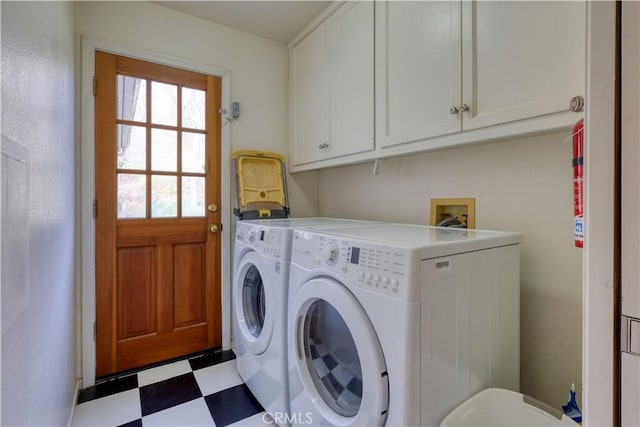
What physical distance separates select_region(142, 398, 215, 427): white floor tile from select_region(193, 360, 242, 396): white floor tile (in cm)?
12

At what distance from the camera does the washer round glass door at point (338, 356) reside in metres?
0.91

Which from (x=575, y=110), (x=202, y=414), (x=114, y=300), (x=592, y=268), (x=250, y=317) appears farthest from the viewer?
(x=114, y=300)

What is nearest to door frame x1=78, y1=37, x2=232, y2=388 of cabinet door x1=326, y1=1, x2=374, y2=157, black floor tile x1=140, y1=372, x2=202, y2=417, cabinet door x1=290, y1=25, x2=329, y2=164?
black floor tile x1=140, y1=372, x2=202, y2=417

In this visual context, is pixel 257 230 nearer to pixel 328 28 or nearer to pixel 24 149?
pixel 24 149

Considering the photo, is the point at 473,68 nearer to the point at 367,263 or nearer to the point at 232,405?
the point at 367,263

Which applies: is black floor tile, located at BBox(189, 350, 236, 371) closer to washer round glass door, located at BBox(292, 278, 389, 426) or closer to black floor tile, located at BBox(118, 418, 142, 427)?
black floor tile, located at BBox(118, 418, 142, 427)

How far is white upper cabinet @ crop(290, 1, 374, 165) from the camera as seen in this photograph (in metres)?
1.75

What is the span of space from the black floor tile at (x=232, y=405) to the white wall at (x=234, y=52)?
54.3 inches

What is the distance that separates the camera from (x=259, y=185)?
Result: 7.72ft

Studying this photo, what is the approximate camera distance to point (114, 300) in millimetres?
1921

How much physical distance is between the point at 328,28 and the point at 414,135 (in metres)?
1.11

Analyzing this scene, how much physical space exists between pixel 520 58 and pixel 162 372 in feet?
8.30

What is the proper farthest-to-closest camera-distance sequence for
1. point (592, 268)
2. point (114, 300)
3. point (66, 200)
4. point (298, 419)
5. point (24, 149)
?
point (114, 300) → point (66, 200) → point (298, 419) → point (24, 149) → point (592, 268)

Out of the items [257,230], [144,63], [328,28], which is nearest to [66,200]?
[257,230]
